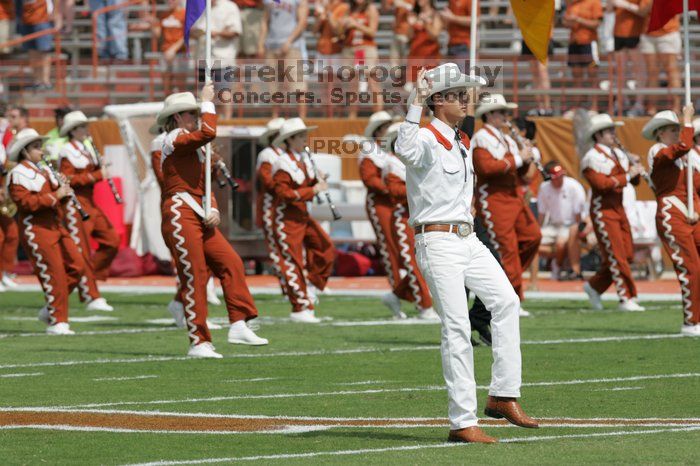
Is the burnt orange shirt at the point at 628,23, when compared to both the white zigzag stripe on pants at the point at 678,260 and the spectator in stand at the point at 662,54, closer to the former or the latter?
the spectator in stand at the point at 662,54

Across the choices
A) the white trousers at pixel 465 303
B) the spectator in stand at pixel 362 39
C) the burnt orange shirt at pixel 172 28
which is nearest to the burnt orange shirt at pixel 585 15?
the spectator in stand at pixel 362 39

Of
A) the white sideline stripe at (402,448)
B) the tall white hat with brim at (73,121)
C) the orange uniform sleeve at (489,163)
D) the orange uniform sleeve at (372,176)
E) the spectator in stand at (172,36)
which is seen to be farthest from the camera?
the spectator in stand at (172,36)

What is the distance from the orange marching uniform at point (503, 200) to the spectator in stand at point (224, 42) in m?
10.6

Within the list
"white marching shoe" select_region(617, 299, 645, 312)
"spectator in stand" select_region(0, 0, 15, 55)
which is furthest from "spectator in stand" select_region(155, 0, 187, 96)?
"white marching shoe" select_region(617, 299, 645, 312)

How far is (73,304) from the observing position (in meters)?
20.8

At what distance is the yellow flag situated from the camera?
1534cm

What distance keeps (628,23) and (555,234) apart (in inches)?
181

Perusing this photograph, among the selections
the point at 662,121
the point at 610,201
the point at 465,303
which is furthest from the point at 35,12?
the point at 465,303

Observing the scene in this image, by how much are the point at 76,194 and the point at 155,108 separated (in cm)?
751

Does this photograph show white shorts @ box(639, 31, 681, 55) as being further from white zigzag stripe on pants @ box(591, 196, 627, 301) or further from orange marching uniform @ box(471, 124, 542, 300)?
orange marching uniform @ box(471, 124, 542, 300)

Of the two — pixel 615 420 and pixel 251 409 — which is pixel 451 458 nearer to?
pixel 615 420

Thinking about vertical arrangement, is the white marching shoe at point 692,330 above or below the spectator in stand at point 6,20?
below

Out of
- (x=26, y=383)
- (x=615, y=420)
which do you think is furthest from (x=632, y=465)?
(x=26, y=383)

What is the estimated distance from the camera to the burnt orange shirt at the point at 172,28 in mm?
30125
